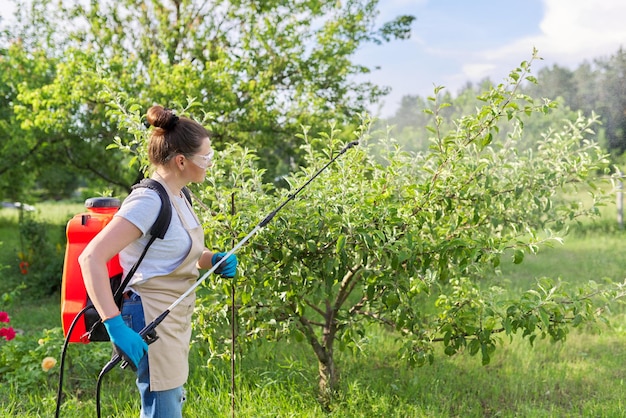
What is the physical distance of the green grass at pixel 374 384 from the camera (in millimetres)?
3820

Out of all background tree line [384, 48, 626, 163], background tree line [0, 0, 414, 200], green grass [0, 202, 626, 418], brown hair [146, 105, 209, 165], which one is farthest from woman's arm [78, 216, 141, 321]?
background tree line [384, 48, 626, 163]

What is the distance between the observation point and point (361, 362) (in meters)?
4.71

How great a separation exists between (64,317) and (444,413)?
2.51 meters

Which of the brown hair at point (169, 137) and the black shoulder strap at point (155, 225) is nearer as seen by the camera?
the black shoulder strap at point (155, 225)

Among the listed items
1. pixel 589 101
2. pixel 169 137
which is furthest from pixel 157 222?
pixel 589 101

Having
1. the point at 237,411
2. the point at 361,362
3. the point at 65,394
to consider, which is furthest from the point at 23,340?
the point at 361,362

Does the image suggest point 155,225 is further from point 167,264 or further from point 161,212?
point 167,264

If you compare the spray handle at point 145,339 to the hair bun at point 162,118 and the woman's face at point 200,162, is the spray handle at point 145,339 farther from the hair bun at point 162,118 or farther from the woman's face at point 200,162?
the hair bun at point 162,118

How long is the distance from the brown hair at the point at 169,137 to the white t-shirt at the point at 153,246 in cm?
18

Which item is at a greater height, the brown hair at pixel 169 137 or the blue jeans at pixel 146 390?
the brown hair at pixel 169 137

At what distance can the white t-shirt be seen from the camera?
2.15 metres

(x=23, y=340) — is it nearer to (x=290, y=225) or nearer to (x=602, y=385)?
(x=290, y=225)

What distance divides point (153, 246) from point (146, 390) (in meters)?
0.55

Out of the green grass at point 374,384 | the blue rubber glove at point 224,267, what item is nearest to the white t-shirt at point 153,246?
the blue rubber glove at point 224,267
